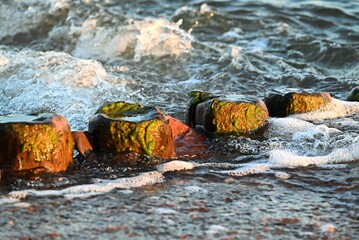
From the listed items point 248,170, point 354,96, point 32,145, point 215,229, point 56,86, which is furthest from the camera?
point 56,86

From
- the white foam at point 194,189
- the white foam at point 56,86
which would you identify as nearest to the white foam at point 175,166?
the white foam at point 194,189

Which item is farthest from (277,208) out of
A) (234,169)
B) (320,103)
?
(320,103)

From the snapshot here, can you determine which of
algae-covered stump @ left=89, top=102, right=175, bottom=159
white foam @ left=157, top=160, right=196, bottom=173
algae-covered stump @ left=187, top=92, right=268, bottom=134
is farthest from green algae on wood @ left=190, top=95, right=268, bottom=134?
white foam @ left=157, top=160, right=196, bottom=173

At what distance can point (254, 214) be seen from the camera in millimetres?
3777

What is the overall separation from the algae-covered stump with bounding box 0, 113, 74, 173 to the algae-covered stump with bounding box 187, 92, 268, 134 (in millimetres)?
1315

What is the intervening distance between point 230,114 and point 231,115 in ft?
0.04

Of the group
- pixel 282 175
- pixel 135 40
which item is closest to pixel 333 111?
pixel 282 175

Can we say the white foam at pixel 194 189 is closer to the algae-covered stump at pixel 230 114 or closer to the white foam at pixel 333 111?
the algae-covered stump at pixel 230 114

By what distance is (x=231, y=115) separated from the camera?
17.5 feet

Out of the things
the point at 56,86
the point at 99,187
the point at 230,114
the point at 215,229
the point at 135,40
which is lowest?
the point at 215,229

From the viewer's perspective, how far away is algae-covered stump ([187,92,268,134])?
5.30 m

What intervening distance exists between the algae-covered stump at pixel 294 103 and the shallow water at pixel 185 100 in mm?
83

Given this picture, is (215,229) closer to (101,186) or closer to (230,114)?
(101,186)

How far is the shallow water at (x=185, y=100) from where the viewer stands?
370 cm
